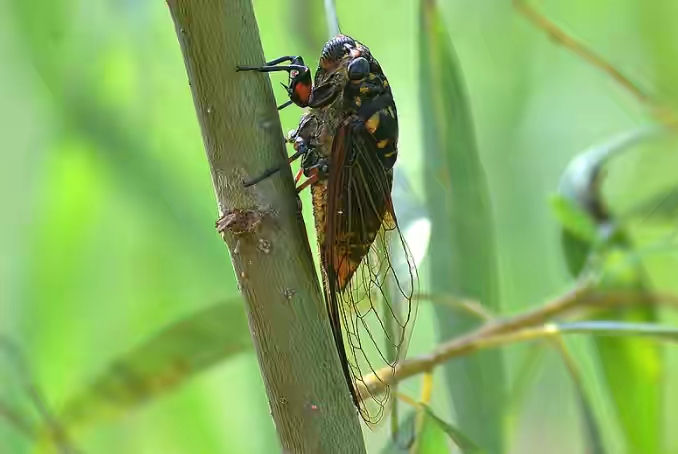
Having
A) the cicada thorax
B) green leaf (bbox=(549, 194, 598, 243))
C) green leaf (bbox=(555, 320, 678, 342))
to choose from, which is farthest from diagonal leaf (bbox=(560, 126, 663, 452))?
the cicada thorax

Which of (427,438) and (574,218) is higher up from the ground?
(574,218)

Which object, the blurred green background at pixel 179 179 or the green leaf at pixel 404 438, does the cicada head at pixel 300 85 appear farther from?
the green leaf at pixel 404 438

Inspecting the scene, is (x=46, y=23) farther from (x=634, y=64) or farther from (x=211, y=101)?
(x=634, y=64)

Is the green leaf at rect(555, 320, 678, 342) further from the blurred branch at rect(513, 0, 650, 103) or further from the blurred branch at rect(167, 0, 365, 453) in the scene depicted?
the blurred branch at rect(513, 0, 650, 103)

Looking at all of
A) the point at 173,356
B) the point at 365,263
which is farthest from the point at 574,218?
the point at 173,356

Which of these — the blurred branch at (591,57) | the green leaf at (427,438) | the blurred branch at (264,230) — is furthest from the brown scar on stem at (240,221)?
the blurred branch at (591,57)

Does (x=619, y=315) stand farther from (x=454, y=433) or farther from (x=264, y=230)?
(x=264, y=230)

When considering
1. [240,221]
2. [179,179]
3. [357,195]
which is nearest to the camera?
[240,221]
